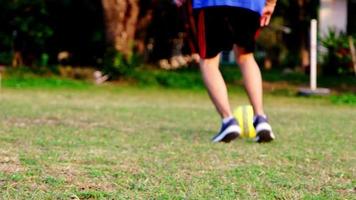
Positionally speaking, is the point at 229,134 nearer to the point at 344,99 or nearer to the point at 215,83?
the point at 215,83

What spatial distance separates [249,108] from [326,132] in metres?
0.80

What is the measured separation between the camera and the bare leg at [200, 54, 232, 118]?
197 inches

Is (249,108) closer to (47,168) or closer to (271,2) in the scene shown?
(271,2)

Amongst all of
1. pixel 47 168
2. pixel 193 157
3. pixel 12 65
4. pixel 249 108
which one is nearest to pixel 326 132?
pixel 249 108

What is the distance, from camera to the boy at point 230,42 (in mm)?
4906

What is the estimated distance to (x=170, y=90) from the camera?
554 inches

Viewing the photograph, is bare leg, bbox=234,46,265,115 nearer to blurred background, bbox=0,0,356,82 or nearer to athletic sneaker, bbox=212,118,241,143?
athletic sneaker, bbox=212,118,241,143

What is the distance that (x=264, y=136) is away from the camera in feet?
15.7

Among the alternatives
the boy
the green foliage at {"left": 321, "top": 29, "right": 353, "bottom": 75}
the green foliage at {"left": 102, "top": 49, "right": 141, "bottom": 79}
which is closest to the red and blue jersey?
the boy

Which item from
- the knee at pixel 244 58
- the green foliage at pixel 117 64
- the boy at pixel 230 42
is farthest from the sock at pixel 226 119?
the green foliage at pixel 117 64

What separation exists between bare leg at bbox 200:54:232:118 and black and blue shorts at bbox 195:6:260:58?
0.05 metres

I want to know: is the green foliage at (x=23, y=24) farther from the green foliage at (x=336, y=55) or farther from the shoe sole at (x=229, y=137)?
the shoe sole at (x=229, y=137)

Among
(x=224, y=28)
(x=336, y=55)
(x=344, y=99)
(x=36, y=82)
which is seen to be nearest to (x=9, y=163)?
(x=224, y=28)

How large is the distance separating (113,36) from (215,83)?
10.6 metres
